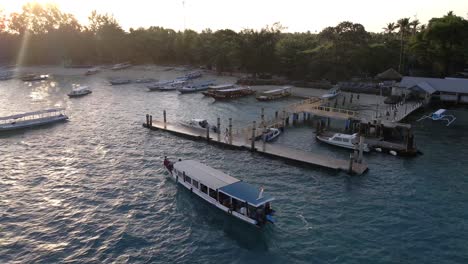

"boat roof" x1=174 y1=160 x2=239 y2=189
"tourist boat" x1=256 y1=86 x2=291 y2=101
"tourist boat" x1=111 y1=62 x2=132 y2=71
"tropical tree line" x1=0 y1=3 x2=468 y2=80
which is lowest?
"boat roof" x1=174 y1=160 x2=239 y2=189

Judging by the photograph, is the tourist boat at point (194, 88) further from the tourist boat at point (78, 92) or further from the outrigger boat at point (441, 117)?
the outrigger boat at point (441, 117)

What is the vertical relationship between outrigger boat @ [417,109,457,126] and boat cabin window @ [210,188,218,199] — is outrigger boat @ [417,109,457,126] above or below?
above

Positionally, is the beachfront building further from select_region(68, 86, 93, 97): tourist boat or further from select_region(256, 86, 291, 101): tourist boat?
select_region(68, 86, 93, 97): tourist boat

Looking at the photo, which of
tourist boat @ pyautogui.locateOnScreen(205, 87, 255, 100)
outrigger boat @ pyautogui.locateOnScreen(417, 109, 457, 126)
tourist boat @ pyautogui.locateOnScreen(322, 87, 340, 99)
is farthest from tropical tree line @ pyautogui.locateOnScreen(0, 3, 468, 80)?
outrigger boat @ pyautogui.locateOnScreen(417, 109, 457, 126)

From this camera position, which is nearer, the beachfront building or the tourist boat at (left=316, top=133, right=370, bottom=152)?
the tourist boat at (left=316, top=133, right=370, bottom=152)

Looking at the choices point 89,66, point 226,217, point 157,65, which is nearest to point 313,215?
A: point 226,217

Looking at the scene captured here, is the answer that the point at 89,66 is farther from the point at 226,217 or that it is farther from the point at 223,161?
the point at 226,217

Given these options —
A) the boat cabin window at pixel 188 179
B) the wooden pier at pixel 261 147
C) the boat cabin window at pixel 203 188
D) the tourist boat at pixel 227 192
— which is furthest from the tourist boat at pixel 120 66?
the boat cabin window at pixel 203 188
